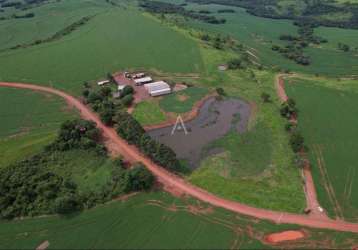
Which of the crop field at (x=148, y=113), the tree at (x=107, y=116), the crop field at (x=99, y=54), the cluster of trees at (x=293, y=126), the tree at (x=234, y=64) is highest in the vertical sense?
the crop field at (x=99, y=54)

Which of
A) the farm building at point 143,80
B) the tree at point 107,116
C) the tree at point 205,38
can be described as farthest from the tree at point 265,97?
the tree at point 205,38

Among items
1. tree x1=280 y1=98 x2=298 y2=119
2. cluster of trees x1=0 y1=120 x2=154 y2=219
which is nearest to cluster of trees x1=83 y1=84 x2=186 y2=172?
cluster of trees x1=0 y1=120 x2=154 y2=219

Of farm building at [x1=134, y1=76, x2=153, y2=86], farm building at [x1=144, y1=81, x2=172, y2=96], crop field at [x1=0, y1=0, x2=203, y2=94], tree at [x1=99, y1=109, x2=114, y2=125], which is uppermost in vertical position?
crop field at [x1=0, y1=0, x2=203, y2=94]

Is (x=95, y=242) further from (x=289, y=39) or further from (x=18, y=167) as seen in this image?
(x=289, y=39)

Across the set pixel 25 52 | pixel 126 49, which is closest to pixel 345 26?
pixel 126 49

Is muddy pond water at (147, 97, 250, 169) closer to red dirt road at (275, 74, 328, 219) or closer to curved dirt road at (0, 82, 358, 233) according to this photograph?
curved dirt road at (0, 82, 358, 233)

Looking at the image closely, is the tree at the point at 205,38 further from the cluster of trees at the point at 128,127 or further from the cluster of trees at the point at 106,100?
the cluster of trees at the point at 128,127
